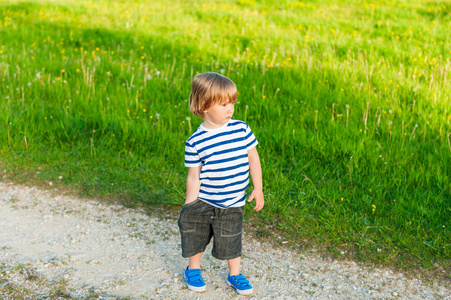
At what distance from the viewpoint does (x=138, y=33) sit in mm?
9656

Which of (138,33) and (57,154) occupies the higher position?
(138,33)

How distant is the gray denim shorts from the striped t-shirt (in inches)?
3.2

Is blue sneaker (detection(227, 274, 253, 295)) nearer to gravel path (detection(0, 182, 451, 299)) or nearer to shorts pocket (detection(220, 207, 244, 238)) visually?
gravel path (detection(0, 182, 451, 299))

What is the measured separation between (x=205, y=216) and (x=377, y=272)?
4.86 feet

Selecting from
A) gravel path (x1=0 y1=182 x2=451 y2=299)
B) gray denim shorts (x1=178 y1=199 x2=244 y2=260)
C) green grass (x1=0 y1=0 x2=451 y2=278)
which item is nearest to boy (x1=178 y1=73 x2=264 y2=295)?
gray denim shorts (x1=178 y1=199 x2=244 y2=260)

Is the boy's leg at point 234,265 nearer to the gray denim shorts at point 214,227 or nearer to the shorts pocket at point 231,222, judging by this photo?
the gray denim shorts at point 214,227

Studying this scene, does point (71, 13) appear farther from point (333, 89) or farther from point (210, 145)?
point (210, 145)

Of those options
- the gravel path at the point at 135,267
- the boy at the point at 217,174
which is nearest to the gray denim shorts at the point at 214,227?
the boy at the point at 217,174

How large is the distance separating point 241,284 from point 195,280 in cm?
34

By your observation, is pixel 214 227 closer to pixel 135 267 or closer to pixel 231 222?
pixel 231 222

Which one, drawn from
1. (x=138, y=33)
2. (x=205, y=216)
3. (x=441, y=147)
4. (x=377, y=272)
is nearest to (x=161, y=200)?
(x=205, y=216)

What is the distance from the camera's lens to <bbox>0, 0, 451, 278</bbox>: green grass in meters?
4.27

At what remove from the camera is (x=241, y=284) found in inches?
128

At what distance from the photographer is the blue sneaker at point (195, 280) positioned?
328cm
